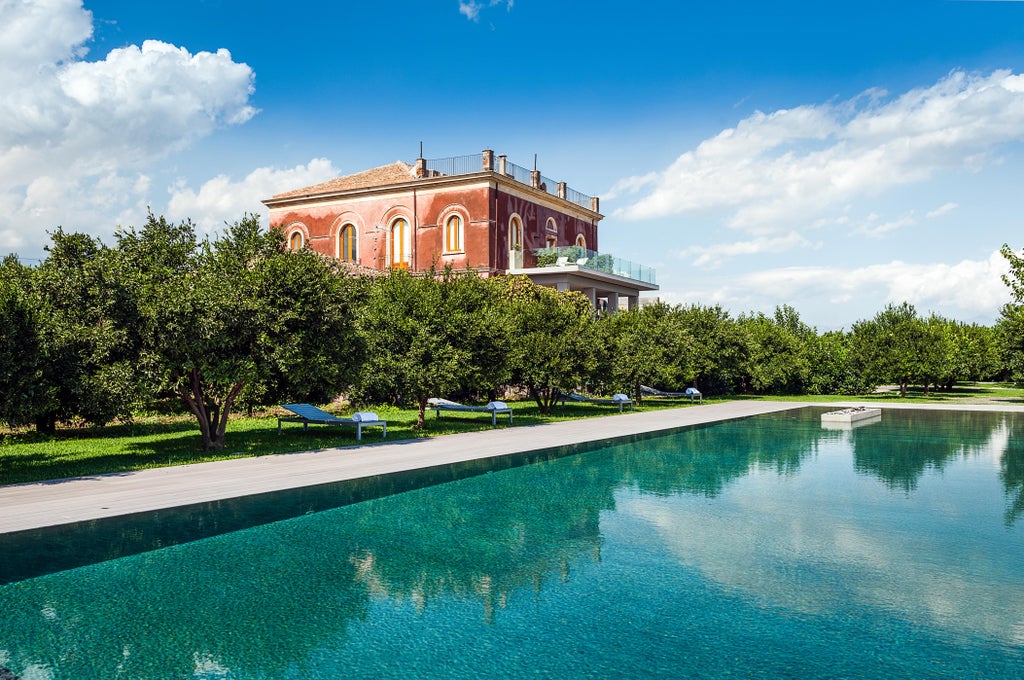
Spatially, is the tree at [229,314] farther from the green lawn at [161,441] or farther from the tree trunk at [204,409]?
the green lawn at [161,441]

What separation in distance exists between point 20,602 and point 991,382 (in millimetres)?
81679

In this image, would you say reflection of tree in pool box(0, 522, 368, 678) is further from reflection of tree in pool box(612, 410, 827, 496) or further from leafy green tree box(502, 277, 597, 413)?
leafy green tree box(502, 277, 597, 413)

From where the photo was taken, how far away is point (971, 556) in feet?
27.3

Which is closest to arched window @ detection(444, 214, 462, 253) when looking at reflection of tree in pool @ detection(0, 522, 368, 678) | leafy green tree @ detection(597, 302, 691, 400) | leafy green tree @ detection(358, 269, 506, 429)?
leafy green tree @ detection(597, 302, 691, 400)

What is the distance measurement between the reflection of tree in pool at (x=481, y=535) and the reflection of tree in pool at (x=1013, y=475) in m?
5.96

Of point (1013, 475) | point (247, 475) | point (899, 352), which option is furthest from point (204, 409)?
point (899, 352)

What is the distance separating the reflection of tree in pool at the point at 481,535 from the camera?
733cm

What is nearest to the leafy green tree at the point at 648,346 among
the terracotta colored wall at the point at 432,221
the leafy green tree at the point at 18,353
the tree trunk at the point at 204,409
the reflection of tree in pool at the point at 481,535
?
the terracotta colored wall at the point at 432,221

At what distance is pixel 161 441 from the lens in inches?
680

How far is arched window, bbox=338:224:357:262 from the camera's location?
133 ft

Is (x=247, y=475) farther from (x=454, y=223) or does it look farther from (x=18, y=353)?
(x=454, y=223)

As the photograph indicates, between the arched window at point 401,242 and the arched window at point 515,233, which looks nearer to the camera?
the arched window at point 515,233

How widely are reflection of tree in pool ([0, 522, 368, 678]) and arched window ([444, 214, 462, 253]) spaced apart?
3017 centimetres

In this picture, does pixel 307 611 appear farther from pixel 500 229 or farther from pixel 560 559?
pixel 500 229
